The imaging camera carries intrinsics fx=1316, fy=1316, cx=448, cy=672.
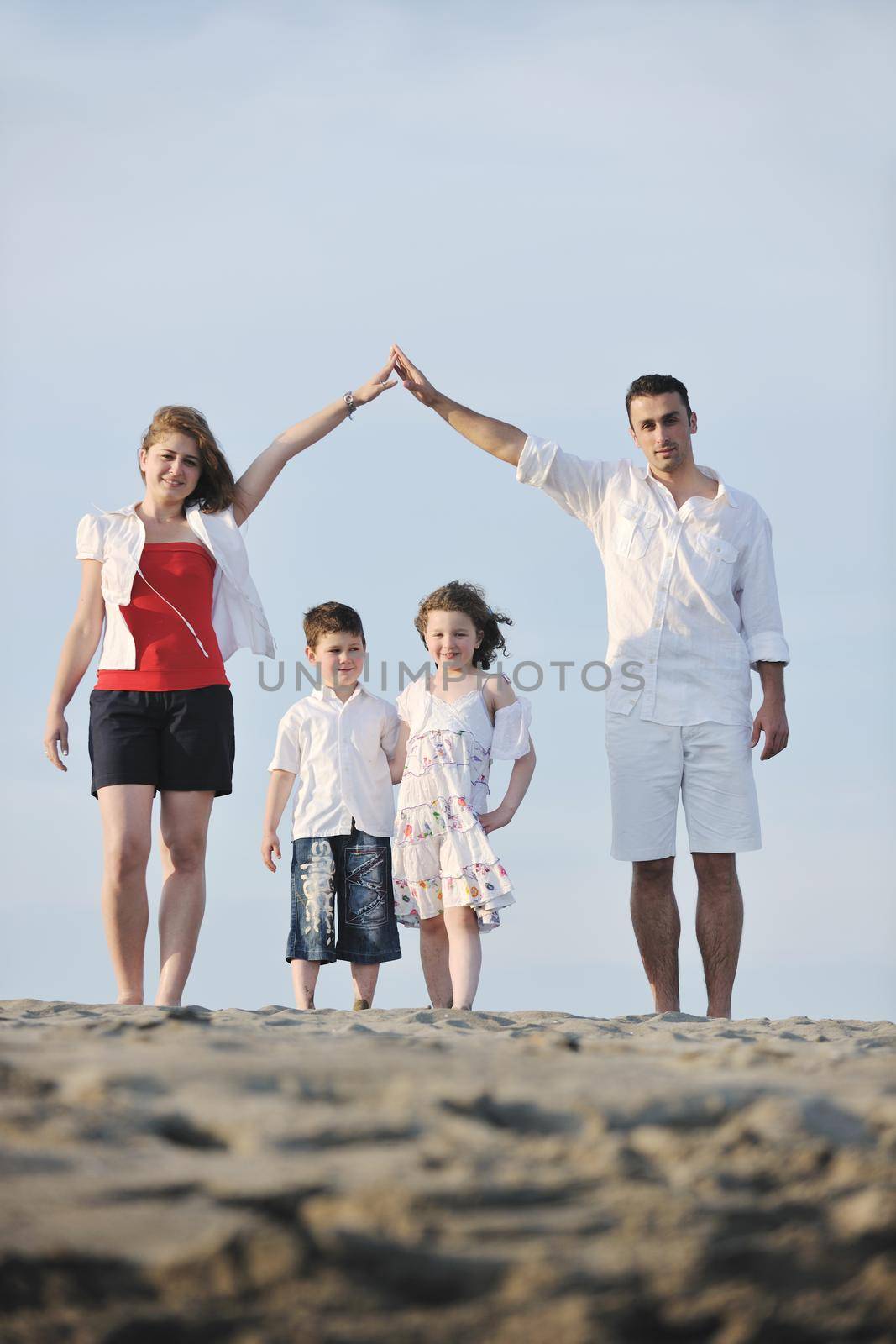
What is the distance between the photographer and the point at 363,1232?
156cm

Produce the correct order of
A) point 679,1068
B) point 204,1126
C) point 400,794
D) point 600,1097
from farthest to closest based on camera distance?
point 400,794 → point 679,1068 → point 600,1097 → point 204,1126

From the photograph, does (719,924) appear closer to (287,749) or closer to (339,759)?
(339,759)

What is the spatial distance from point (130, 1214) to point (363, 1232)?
0.91ft

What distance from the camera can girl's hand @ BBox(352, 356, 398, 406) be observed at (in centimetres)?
522

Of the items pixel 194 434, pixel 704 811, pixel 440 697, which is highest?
pixel 194 434

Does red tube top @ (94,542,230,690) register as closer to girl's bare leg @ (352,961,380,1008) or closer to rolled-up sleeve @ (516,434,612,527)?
rolled-up sleeve @ (516,434,612,527)

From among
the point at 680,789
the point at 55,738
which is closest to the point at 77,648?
the point at 55,738

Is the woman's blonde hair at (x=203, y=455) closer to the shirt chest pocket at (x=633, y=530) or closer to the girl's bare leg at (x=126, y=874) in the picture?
the girl's bare leg at (x=126, y=874)

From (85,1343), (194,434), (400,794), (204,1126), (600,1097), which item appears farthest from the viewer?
(400,794)

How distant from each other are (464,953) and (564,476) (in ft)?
6.21

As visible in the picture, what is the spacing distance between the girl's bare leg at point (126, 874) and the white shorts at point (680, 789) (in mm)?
1727

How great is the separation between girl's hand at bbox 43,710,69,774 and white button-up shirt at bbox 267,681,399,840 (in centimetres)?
117

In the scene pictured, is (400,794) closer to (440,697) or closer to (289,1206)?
(440,697)

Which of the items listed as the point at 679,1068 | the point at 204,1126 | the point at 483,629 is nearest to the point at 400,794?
the point at 483,629
